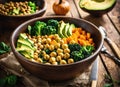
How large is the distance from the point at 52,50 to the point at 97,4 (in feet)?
2.21

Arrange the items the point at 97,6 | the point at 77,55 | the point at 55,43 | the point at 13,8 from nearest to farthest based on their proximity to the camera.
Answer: the point at 77,55, the point at 55,43, the point at 13,8, the point at 97,6

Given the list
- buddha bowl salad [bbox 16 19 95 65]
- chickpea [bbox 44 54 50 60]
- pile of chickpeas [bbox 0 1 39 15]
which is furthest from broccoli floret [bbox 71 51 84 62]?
pile of chickpeas [bbox 0 1 39 15]

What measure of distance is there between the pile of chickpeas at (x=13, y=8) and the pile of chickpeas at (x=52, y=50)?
30 centimetres

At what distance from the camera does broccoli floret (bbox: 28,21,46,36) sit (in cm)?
159

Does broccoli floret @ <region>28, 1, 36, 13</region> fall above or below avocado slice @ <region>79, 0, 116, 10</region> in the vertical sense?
above

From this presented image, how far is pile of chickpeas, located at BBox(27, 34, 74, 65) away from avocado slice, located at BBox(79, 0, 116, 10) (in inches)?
20.3

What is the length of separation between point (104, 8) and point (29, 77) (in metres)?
0.79

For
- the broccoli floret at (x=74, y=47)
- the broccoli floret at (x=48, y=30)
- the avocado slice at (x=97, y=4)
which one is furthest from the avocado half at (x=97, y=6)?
the broccoli floret at (x=74, y=47)

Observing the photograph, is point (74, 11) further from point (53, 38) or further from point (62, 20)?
point (53, 38)

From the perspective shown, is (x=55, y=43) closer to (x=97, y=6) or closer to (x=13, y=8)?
(x=13, y=8)

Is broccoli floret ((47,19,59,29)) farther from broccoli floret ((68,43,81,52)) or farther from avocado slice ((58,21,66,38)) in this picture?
broccoli floret ((68,43,81,52))

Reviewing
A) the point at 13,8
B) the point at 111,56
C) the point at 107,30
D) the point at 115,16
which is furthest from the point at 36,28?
the point at 115,16

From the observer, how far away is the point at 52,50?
145cm

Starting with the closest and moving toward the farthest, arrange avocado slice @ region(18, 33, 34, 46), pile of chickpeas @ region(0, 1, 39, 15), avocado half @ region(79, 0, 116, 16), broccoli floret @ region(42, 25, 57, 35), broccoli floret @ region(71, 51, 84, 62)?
broccoli floret @ region(71, 51, 84, 62), avocado slice @ region(18, 33, 34, 46), broccoli floret @ region(42, 25, 57, 35), pile of chickpeas @ region(0, 1, 39, 15), avocado half @ region(79, 0, 116, 16)
